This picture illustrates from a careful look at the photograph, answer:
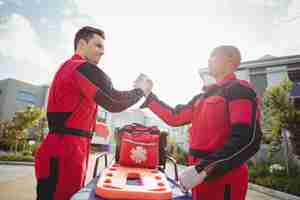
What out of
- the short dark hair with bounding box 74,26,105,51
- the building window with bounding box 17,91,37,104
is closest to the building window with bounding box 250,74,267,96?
the short dark hair with bounding box 74,26,105,51

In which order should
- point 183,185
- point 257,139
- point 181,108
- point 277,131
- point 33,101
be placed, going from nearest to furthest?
point 183,185
point 257,139
point 181,108
point 277,131
point 33,101

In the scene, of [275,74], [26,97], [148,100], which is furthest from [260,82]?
[26,97]

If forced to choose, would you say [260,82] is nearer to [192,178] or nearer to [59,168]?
[192,178]

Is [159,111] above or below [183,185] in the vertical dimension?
above

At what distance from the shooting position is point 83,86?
4.63 feet

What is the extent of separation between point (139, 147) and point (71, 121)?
3.73 feet

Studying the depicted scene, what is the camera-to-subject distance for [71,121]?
1395 mm

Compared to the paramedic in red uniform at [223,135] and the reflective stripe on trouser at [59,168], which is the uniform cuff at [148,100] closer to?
the paramedic in red uniform at [223,135]

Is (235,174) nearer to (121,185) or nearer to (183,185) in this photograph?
(183,185)

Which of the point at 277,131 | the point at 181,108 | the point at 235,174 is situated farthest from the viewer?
the point at 277,131

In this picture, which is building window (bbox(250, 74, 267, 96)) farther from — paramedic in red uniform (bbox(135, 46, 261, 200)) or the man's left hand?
the man's left hand

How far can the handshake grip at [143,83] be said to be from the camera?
203 cm

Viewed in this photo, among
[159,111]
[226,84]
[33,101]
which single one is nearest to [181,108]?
[159,111]

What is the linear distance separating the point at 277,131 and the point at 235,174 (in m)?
10.6
